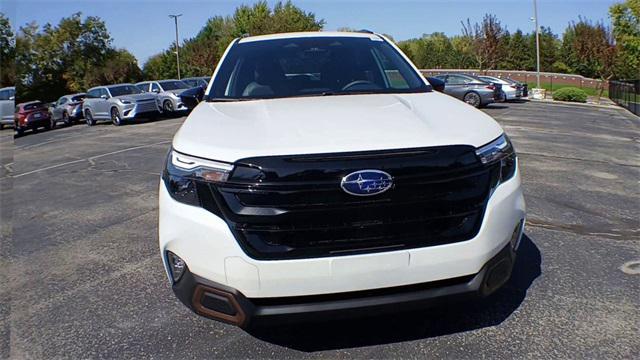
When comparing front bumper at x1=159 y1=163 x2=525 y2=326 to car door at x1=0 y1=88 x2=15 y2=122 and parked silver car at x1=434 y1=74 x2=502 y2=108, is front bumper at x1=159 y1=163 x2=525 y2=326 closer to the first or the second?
car door at x1=0 y1=88 x2=15 y2=122

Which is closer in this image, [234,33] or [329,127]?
[329,127]

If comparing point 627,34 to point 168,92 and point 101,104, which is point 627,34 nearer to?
point 168,92

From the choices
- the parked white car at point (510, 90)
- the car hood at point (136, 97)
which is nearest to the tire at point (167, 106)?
the car hood at point (136, 97)

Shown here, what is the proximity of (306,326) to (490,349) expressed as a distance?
39.0 inches

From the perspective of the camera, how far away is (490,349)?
2.54 m

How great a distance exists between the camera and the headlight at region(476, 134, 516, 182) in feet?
7.82

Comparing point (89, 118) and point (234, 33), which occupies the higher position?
point (234, 33)

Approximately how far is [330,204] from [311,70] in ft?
6.19

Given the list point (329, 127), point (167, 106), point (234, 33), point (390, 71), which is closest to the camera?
point (329, 127)

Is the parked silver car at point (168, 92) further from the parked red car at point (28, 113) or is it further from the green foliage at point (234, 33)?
the green foliage at point (234, 33)

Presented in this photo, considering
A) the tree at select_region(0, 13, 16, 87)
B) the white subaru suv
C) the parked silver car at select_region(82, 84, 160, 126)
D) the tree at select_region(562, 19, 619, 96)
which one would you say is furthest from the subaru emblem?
the tree at select_region(562, 19, 619, 96)

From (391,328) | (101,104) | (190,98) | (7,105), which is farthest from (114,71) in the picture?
(391,328)

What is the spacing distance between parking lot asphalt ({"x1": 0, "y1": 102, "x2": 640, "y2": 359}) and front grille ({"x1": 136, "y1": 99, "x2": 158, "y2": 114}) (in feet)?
47.2

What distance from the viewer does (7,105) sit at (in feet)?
8.82
